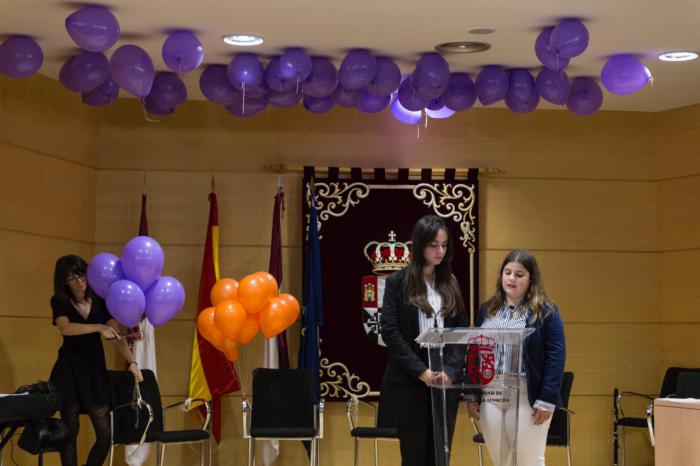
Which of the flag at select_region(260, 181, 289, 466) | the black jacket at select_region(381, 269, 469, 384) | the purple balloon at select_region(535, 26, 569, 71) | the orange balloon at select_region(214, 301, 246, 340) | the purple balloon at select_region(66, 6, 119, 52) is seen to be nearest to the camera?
the black jacket at select_region(381, 269, 469, 384)

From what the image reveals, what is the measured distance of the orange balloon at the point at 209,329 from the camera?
709 centimetres

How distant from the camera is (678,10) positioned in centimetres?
596

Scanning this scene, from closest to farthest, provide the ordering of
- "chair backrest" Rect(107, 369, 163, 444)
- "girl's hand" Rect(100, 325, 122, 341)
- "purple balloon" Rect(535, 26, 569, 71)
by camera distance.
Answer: "purple balloon" Rect(535, 26, 569, 71)
"girl's hand" Rect(100, 325, 122, 341)
"chair backrest" Rect(107, 369, 163, 444)

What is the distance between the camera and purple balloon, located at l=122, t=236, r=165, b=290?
6.53 m

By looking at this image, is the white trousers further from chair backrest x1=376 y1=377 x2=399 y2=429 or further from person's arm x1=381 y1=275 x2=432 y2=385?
chair backrest x1=376 y1=377 x2=399 y2=429

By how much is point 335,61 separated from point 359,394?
2.57 m

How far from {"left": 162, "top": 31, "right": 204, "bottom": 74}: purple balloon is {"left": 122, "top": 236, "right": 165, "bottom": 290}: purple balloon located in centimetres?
115

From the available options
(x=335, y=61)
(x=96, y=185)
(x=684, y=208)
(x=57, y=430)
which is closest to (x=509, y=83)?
(x=335, y=61)

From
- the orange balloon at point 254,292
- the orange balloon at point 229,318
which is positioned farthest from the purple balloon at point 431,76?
the orange balloon at point 229,318

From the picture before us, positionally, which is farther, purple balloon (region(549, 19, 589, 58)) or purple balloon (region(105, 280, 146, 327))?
purple balloon (region(105, 280, 146, 327))

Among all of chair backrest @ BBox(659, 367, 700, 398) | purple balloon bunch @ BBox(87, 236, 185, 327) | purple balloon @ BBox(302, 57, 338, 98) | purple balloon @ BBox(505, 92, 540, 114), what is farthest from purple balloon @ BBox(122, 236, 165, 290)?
chair backrest @ BBox(659, 367, 700, 398)

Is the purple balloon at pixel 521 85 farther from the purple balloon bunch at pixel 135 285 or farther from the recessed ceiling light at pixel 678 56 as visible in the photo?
the purple balloon bunch at pixel 135 285

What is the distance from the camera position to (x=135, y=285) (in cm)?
649

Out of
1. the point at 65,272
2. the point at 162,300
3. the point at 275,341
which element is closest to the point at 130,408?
the point at 162,300
